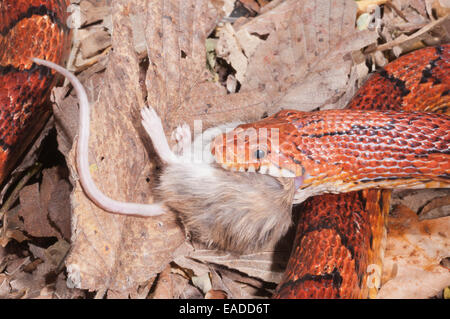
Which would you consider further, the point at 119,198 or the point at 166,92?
the point at 166,92

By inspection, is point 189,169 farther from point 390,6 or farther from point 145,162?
point 390,6

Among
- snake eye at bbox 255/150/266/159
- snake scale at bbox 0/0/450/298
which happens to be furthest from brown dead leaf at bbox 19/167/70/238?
snake eye at bbox 255/150/266/159

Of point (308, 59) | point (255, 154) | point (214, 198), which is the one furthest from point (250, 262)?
point (308, 59)

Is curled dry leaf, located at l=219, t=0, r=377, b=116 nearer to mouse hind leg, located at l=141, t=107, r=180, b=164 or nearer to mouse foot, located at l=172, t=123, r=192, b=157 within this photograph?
mouse foot, located at l=172, t=123, r=192, b=157

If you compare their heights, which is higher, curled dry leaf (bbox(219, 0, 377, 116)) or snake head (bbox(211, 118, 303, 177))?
curled dry leaf (bbox(219, 0, 377, 116))

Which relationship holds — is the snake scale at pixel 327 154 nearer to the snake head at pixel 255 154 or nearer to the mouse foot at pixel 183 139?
the snake head at pixel 255 154

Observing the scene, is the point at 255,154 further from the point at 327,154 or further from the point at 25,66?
the point at 25,66

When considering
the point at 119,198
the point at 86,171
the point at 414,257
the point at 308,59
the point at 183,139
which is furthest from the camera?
the point at 308,59

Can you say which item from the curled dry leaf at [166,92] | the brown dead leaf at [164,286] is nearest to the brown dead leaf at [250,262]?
the curled dry leaf at [166,92]
